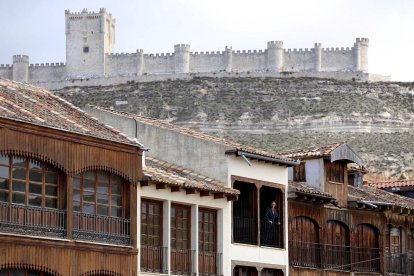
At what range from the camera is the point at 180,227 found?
44.6 meters

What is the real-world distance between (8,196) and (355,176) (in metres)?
24.3

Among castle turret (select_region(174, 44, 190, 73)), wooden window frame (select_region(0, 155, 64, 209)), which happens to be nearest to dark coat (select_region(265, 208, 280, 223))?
wooden window frame (select_region(0, 155, 64, 209))

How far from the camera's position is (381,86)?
528 ft

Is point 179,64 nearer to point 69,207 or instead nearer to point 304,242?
point 304,242

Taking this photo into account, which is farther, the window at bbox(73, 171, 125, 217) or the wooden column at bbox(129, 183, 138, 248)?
the wooden column at bbox(129, 183, 138, 248)

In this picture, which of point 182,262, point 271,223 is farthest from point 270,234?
point 182,262

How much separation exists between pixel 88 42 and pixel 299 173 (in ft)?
427

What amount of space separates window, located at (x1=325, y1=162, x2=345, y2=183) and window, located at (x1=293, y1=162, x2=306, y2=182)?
1002mm

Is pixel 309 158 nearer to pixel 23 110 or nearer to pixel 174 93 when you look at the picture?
pixel 23 110

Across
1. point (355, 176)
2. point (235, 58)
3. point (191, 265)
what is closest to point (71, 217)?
point (191, 265)

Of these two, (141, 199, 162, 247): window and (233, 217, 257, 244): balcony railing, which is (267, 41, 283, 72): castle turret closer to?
(233, 217, 257, 244): balcony railing

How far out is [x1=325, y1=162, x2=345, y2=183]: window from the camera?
2102 inches

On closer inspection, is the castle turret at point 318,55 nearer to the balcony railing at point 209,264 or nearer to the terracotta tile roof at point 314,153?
the terracotta tile roof at point 314,153

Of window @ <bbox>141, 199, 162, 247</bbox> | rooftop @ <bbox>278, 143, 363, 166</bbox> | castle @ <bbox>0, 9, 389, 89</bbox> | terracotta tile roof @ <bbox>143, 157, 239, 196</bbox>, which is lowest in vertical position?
window @ <bbox>141, 199, 162, 247</bbox>
